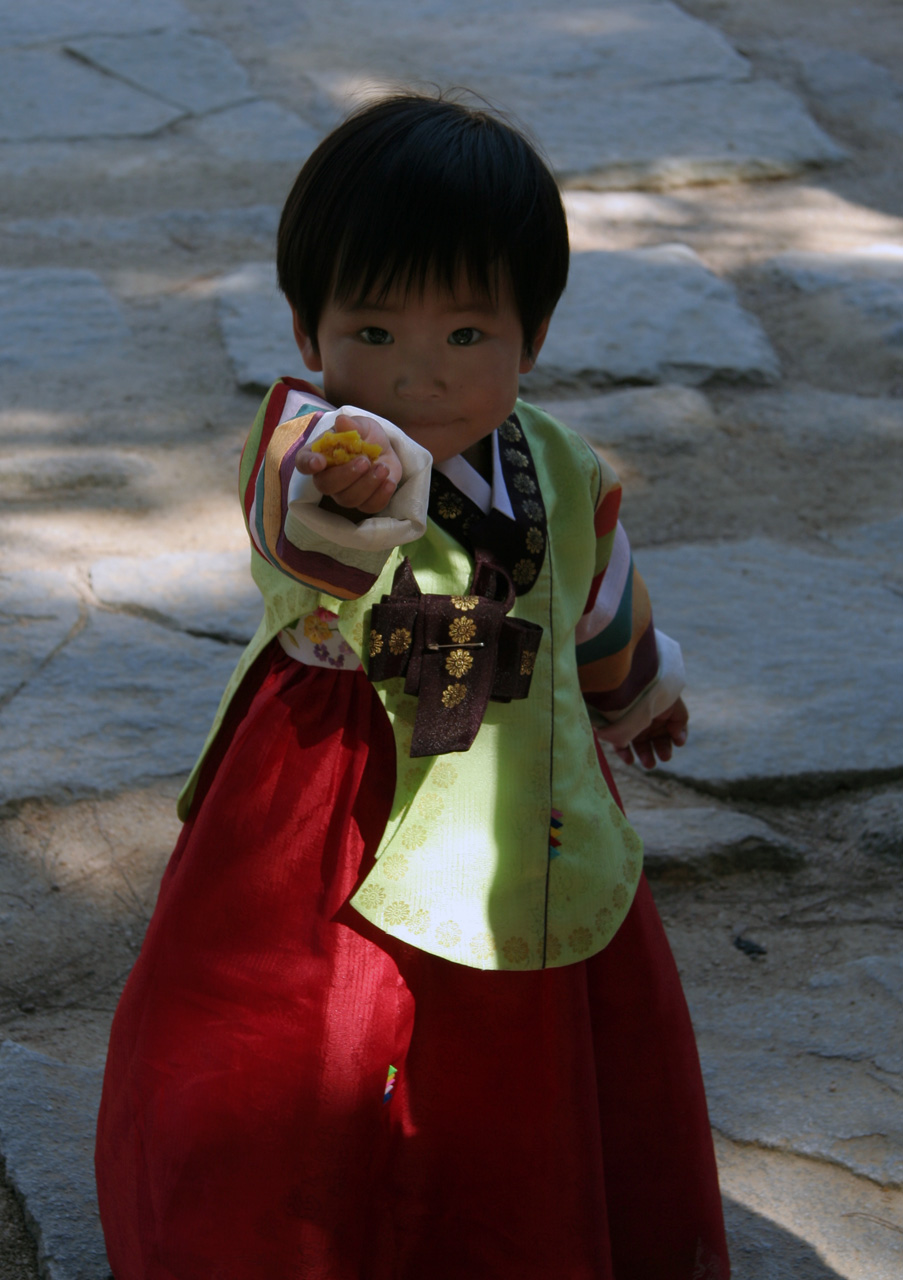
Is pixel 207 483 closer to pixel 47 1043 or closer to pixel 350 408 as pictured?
pixel 47 1043

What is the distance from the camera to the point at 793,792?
79.8 inches

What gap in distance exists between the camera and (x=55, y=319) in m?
3.30

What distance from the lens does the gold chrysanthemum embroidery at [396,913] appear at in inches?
40.7

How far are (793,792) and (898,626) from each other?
52 cm

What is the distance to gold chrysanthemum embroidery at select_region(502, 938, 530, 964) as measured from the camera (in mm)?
1062

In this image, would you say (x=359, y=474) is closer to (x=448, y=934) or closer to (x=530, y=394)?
(x=448, y=934)

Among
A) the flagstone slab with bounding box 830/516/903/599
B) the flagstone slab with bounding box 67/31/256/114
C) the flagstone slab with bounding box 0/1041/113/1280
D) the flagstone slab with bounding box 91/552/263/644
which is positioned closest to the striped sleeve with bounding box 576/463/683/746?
the flagstone slab with bounding box 0/1041/113/1280

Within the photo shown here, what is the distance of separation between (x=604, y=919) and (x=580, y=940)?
3 centimetres

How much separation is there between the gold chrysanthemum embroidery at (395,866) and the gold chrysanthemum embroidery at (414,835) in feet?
0.04

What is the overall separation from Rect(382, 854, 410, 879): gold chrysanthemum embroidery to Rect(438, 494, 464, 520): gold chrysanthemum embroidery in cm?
28

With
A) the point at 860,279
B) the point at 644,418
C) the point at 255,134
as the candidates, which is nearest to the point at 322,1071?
the point at 644,418

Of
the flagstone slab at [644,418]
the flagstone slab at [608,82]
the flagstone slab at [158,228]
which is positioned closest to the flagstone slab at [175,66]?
the flagstone slab at [608,82]

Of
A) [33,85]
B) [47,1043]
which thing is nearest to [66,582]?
[47,1043]

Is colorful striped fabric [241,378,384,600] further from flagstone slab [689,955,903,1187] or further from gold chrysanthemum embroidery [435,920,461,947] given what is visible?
flagstone slab [689,955,903,1187]
